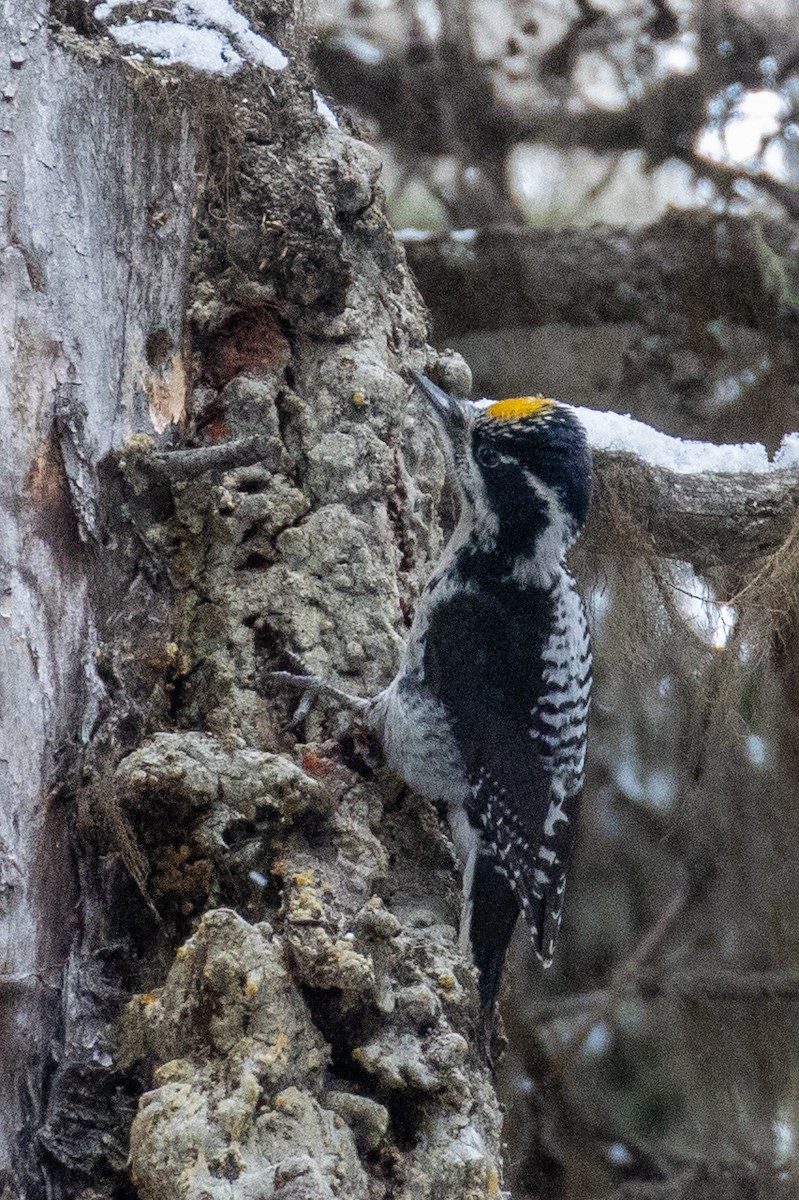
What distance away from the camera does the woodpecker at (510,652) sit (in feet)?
8.73

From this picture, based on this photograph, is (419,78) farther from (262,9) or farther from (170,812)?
(170,812)

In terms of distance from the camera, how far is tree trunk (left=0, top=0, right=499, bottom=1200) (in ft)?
6.13

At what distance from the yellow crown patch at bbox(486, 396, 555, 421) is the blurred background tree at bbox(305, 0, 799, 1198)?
0.35 m

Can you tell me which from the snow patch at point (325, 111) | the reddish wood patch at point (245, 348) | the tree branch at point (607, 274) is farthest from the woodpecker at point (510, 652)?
the tree branch at point (607, 274)

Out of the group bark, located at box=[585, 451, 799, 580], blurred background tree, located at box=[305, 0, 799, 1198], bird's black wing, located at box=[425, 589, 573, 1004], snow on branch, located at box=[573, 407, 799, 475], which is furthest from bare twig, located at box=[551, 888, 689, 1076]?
snow on branch, located at box=[573, 407, 799, 475]

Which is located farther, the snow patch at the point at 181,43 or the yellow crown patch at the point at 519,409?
the yellow crown patch at the point at 519,409

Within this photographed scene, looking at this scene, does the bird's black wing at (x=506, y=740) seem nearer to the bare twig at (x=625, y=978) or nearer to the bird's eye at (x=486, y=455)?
the bird's eye at (x=486, y=455)

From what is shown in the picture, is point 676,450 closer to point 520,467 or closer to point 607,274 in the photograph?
point 520,467

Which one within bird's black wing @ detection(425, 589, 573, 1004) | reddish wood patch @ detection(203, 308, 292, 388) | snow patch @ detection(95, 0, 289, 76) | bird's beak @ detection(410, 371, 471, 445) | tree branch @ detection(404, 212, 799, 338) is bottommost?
bird's black wing @ detection(425, 589, 573, 1004)

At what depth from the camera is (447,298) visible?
13.3 feet

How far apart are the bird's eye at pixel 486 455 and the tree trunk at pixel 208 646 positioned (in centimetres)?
12

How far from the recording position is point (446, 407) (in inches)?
109

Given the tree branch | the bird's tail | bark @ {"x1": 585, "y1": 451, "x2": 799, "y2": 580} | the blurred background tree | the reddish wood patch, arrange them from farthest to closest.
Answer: the tree branch, the blurred background tree, bark @ {"x1": 585, "y1": 451, "x2": 799, "y2": 580}, the reddish wood patch, the bird's tail

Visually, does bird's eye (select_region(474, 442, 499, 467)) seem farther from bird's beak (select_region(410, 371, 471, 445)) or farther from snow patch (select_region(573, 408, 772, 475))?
snow patch (select_region(573, 408, 772, 475))
